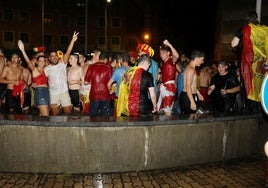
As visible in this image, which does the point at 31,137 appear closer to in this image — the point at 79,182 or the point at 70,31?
the point at 79,182

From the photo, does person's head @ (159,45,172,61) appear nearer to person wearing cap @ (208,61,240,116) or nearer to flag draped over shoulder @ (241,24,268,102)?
person wearing cap @ (208,61,240,116)

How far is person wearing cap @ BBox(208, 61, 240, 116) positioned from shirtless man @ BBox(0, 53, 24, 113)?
16.7 ft

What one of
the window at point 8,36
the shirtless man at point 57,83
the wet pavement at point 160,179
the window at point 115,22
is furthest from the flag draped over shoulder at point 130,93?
the window at point 115,22

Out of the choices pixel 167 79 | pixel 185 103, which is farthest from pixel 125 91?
pixel 167 79

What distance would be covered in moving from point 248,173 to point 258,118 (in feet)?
4.93

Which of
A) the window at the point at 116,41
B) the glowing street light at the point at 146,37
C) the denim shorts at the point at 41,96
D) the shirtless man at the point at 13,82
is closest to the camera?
the denim shorts at the point at 41,96

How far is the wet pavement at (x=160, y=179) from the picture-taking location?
5562 mm

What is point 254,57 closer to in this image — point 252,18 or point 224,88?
point 252,18

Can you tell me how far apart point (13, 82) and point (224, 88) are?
17.9ft

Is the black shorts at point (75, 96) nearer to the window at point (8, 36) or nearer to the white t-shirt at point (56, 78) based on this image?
the white t-shirt at point (56, 78)

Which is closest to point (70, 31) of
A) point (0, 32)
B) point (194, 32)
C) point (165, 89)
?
point (0, 32)

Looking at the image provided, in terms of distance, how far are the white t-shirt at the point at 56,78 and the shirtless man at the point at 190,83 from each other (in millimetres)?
3215

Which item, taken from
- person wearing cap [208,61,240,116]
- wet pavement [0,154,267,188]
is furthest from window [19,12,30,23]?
wet pavement [0,154,267,188]

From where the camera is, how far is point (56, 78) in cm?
890
